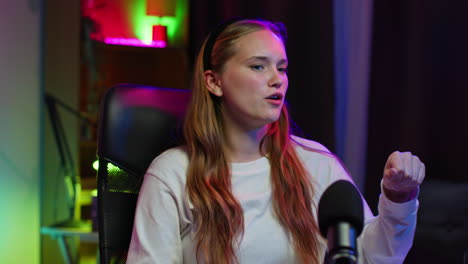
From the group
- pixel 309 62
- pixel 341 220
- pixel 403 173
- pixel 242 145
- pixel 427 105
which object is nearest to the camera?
pixel 341 220

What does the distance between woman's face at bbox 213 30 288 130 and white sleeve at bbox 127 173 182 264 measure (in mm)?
268

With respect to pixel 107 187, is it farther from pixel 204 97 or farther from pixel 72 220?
pixel 72 220

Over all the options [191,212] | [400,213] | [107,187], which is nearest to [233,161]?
[191,212]

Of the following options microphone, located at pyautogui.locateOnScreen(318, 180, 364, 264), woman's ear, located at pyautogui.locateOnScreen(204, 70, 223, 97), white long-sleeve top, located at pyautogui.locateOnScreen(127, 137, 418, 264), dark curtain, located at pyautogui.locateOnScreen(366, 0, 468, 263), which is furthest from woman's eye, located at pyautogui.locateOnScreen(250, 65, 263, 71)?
dark curtain, located at pyautogui.locateOnScreen(366, 0, 468, 263)

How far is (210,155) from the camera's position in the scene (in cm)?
150

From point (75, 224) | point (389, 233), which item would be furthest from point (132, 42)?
point (389, 233)

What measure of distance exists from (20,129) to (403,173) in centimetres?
244

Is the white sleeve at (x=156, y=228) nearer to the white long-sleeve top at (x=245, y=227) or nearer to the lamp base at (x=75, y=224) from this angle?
the white long-sleeve top at (x=245, y=227)

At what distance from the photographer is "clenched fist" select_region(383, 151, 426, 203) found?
105 cm

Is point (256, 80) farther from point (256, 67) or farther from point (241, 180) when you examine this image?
point (241, 180)

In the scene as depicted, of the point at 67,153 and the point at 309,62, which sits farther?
the point at 67,153

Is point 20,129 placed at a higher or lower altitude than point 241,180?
lower

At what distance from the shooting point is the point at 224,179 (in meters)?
1.47

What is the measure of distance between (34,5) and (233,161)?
79.5 inches
